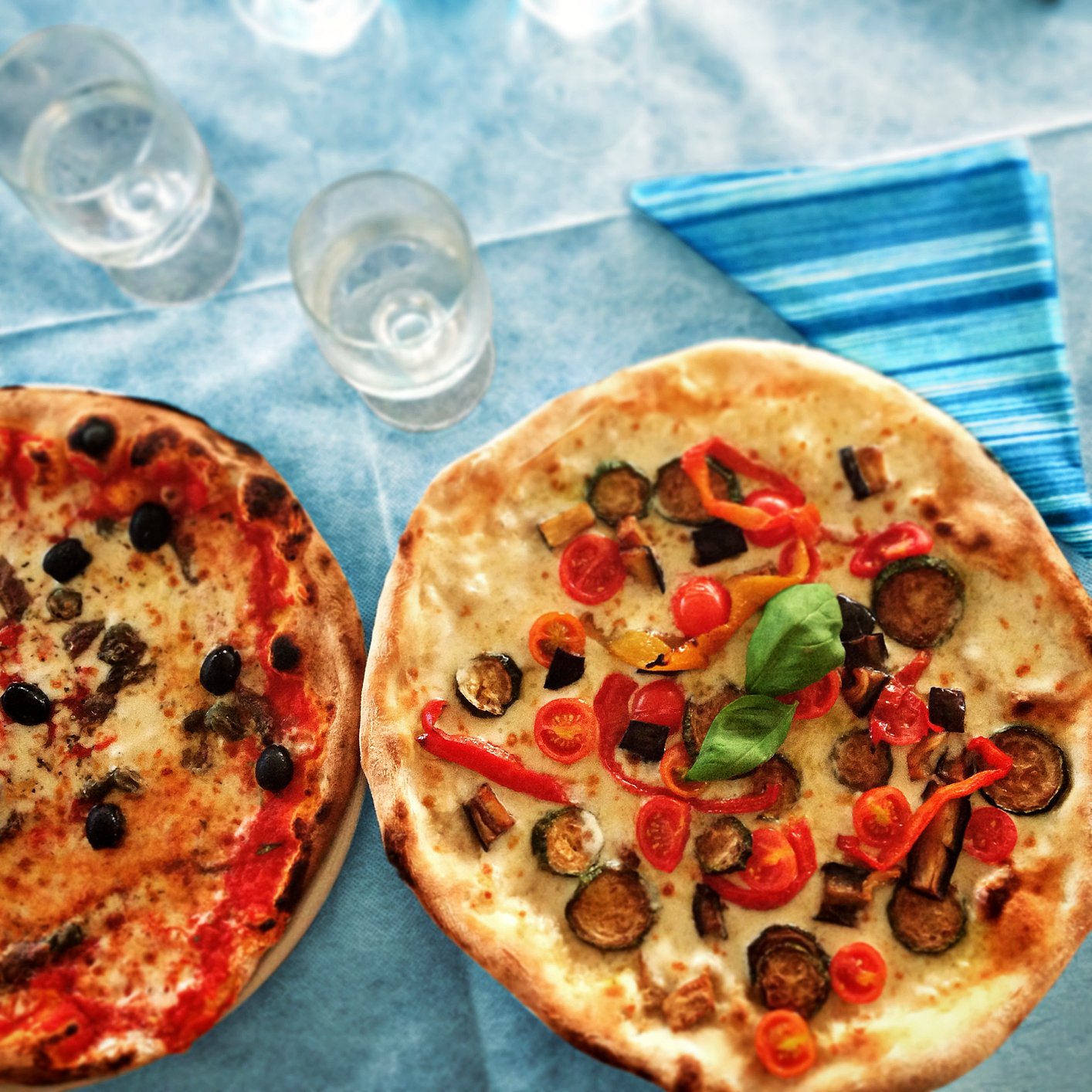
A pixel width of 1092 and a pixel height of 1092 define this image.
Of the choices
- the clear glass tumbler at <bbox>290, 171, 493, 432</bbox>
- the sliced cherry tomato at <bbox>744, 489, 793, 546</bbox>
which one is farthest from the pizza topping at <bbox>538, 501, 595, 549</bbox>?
the clear glass tumbler at <bbox>290, 171, 493, 432</bbox>

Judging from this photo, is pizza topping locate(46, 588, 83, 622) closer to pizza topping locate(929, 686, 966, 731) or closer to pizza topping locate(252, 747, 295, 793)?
pizza topping locate(252, 747, 295, 793)

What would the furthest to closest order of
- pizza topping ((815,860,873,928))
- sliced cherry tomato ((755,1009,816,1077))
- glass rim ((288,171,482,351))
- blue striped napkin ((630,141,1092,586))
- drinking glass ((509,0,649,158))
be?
1. drinking glass ((509,0,649,158))
2. blue striped napkin ((630,141,1092,586))
3. glass rim ((288,171,482,351))
4. pizza topping ((815,860,873,928))
5. sliced cherry tomato ((755,1009,816,1077))

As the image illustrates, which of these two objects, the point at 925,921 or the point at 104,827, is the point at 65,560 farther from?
the point at 925,921

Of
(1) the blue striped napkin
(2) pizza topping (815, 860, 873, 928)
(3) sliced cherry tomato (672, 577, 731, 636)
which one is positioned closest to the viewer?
(2) pizza topping (815, 860, 873, 928)

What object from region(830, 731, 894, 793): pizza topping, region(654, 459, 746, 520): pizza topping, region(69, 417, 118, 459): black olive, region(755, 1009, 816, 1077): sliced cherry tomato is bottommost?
region(755, 1009, 816, 1077): sliced cherry tomato

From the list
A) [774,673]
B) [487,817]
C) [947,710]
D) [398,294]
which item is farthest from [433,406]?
[947,710]

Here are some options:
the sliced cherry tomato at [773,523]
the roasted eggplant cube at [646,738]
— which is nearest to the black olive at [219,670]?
the roasted eggplant cube at [646,738]
